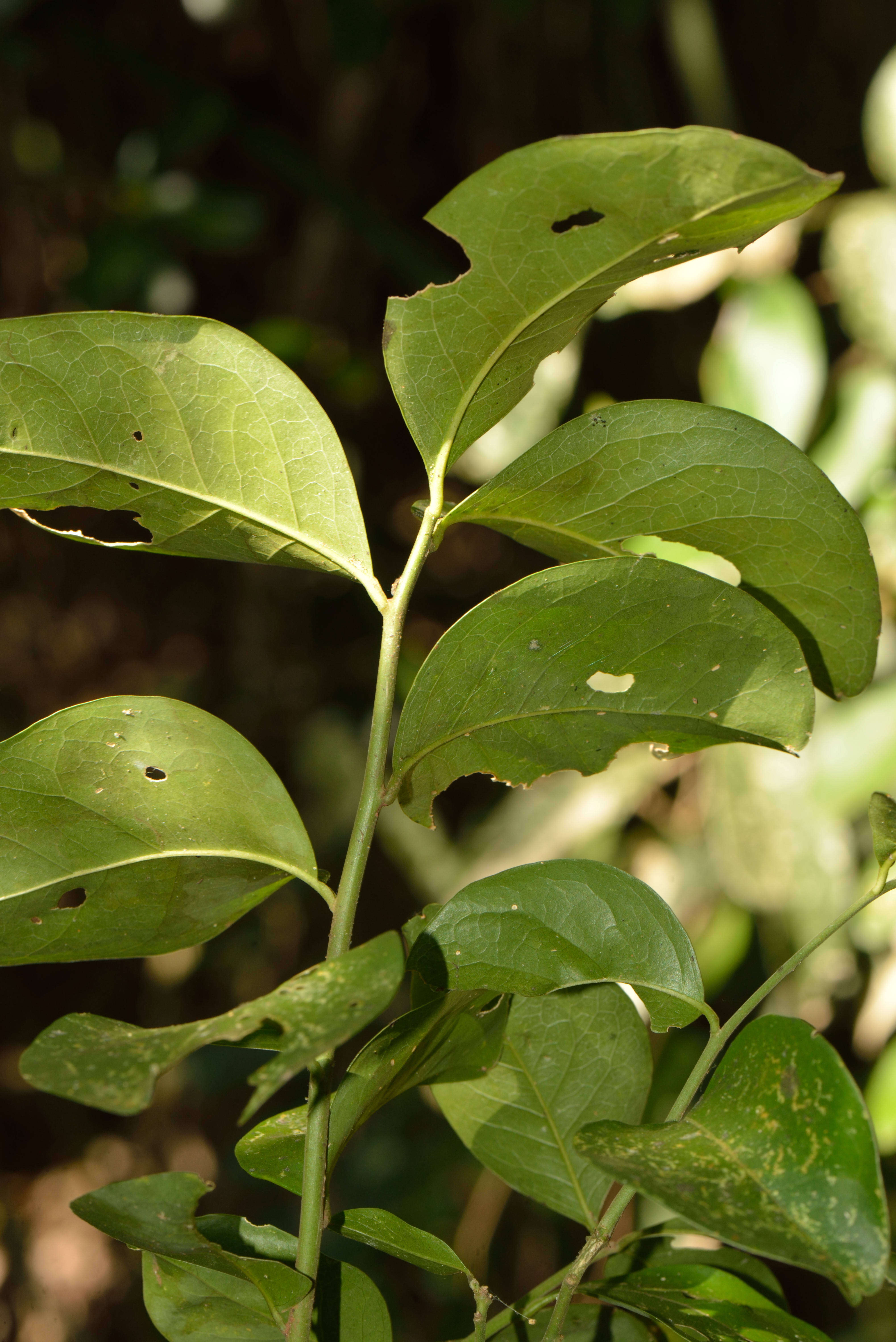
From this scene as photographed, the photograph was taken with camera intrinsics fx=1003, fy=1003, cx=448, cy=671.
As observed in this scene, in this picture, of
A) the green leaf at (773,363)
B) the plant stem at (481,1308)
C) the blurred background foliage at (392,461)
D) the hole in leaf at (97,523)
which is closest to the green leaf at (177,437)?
the plant stem at (481,1308)

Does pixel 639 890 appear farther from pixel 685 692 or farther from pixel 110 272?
pixel 110 272

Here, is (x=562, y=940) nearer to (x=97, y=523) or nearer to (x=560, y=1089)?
(x=560, y=1089)

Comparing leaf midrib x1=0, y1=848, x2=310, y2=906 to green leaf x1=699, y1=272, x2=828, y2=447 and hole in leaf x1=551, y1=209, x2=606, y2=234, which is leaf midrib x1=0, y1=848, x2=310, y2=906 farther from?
green leaf x1=699, y1=272, x2=828, y2=447

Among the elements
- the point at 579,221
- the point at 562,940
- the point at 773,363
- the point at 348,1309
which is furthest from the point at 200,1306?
the point at 773,363

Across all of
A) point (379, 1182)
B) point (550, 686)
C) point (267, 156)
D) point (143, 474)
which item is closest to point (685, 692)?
point (550, 686)

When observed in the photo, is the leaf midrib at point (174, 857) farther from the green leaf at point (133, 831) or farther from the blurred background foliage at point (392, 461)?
the blurred background foliage at point (392, 461)

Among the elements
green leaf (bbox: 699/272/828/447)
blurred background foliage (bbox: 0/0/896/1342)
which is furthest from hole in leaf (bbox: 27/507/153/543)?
green leaf (bbox: 699/272/828/447)
